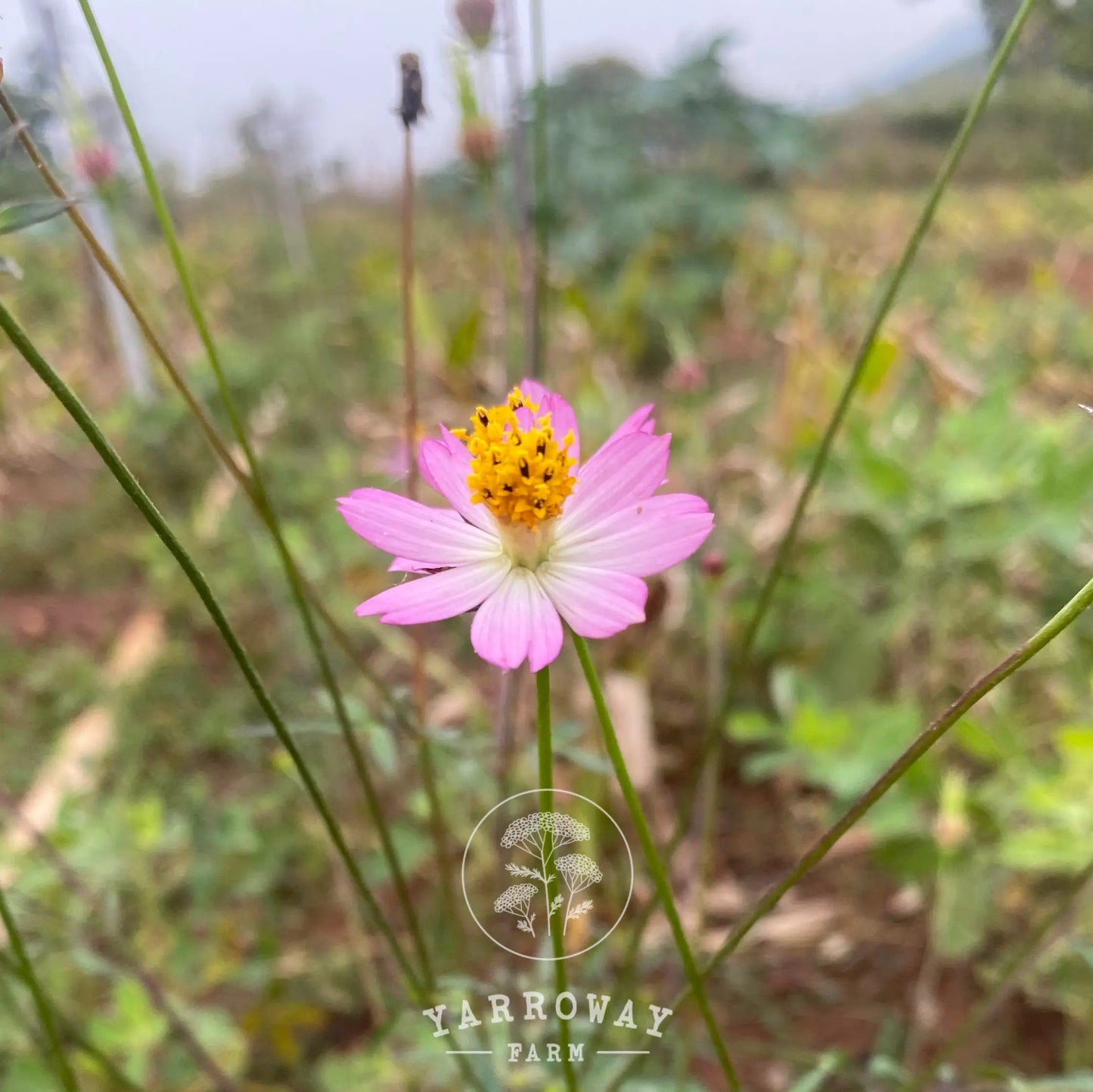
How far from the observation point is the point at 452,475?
11.1 inches

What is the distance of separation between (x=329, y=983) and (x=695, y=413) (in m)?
0.63

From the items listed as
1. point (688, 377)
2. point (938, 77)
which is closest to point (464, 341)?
point (688, 377)

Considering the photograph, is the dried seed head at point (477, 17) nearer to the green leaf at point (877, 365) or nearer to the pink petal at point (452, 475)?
the pink petal at point (452, 475)

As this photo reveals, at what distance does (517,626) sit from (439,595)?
0.08 feet

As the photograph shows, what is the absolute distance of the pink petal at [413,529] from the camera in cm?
24

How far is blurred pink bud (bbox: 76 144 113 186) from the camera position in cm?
62

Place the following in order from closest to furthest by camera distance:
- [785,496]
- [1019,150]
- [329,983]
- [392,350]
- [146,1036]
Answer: [146,1036], [329,983], [785,496], [1019,150], [392,350]

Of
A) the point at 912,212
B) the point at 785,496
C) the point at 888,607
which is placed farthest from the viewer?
the point at 912,212

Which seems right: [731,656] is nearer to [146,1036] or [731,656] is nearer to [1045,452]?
[1045,452]

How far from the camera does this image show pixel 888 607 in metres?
0.85

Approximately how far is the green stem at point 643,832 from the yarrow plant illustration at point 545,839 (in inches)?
0.7

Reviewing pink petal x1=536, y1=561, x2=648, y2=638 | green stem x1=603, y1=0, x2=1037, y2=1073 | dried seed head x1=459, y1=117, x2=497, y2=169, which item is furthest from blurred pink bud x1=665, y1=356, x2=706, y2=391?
pink petal x1=536, y1=561, x2=648, y2=638

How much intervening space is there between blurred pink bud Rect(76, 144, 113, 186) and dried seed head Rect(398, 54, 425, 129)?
0.39m

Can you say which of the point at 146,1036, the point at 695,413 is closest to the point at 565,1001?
the point at 146,1036
